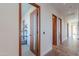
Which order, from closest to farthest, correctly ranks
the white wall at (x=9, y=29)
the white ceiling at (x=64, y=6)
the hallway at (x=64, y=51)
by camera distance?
the white wall at (x=9, y=29), the hallway at (x=64, y=51), the white ceiling at (x=64, y=6)

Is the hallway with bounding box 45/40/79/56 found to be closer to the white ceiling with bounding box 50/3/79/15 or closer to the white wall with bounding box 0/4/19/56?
the white ceiling with bounding box 50/3/79/15

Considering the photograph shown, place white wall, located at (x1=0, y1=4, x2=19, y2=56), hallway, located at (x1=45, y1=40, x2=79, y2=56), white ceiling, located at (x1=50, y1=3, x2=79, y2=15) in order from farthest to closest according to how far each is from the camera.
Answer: white ceiling, located at (x1=50, y1=3, x2=79, y2=15), hallway, located at (x1=45, y1=40, x2=79, y2=56), white wall, located at (x1=0, y1=4, x2=19, y2=56)

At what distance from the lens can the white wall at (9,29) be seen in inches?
117

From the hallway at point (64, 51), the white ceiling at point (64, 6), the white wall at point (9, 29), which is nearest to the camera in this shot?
the white wall at point (9, 29)

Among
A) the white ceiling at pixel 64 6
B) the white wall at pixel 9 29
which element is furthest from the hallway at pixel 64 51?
the white wall at pixel 9 29

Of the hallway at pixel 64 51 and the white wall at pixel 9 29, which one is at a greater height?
the white wall at pixel 9 29

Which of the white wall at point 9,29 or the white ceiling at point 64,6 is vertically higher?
the white ceiling at point 64,6

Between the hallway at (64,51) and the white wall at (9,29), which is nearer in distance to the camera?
the white wall at (9,29)

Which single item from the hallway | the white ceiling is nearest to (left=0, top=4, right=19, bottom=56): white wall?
the hallway

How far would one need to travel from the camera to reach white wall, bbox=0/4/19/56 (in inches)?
117

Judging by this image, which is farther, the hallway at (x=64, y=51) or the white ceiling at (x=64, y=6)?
the white ceiling at (x=64, y=6)

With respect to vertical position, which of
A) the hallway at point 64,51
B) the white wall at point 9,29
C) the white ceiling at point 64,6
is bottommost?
the hallway at point 64,51

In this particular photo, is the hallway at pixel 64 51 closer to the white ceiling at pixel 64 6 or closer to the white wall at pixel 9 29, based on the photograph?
the white ceiling at pixel 64 6

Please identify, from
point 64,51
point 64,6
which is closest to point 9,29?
point 64,51
